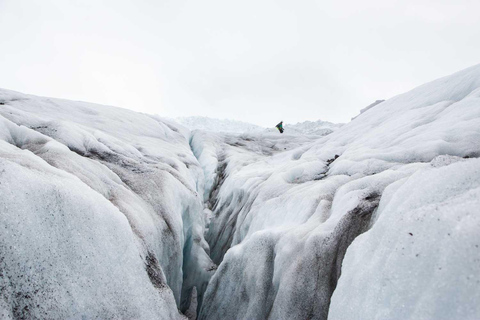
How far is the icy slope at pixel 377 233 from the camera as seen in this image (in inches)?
72.0

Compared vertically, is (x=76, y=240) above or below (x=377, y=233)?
below

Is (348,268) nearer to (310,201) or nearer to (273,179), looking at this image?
(310,201)

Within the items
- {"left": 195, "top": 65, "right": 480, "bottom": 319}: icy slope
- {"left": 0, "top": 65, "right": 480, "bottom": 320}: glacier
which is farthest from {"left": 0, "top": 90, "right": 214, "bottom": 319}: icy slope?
{"left": 195, "top": 65, "right": 480, "bottom": 319}: icy slope

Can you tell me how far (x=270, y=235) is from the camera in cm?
544

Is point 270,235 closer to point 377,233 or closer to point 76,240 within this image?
point 377,233

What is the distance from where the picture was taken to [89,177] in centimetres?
530

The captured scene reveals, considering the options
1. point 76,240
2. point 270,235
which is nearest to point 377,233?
point 270,235

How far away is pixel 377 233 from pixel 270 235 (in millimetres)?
3011

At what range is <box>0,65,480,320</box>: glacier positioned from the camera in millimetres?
2008

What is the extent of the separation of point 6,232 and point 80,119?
12558 millimetres

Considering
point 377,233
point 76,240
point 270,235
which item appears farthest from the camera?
point 270,235

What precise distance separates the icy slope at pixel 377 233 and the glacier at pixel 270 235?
0.01 m

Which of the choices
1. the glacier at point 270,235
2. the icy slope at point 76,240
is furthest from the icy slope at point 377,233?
the icy slope at point 76,240

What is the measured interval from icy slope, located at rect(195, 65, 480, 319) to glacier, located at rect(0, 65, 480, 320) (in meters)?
0.01
